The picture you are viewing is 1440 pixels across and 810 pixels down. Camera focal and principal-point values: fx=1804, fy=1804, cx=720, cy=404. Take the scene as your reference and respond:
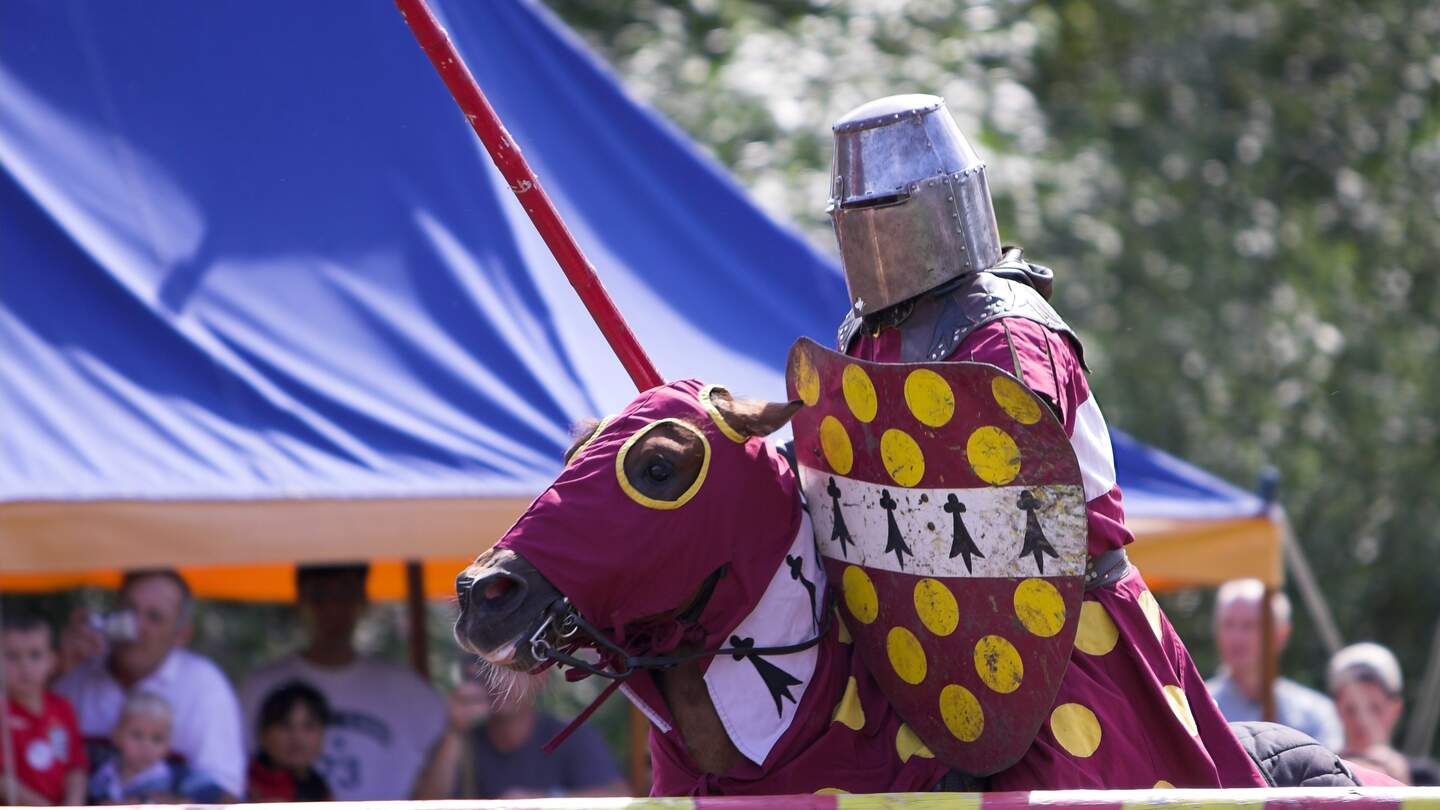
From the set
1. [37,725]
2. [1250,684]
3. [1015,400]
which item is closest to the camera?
[1015,400]

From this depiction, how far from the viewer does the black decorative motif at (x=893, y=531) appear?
→ 9.22 feet

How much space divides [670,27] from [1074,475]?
23.2 feet

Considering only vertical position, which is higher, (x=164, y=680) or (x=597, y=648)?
(x=164, y=680)

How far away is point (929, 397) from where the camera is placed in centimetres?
269

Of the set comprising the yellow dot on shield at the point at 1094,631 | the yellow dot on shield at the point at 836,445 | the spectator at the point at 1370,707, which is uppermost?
the yellow dot on shield at the point at 836,445

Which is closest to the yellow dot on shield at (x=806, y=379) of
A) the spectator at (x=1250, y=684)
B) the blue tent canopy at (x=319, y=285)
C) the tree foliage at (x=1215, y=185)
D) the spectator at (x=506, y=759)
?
the blue tent canopy at (x=319, y=285)

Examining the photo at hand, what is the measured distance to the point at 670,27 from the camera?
9.35 metres

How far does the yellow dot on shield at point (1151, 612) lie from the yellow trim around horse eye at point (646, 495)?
2.48ft

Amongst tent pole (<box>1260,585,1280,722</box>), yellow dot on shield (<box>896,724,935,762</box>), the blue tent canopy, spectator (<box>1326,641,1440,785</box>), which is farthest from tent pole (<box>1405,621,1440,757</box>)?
yellow dot on shield (<box>896,724,935,762</box>)

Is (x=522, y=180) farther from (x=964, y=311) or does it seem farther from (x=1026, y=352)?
(x=1026, y=352)

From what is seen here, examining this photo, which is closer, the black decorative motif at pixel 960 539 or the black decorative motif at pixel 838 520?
the black decorative motif at pixel 960 539

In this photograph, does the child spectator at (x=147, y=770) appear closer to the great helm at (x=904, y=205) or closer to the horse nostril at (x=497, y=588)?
the horse nostril at (x=497, y=588)

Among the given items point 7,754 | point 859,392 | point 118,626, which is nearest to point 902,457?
point 859,392

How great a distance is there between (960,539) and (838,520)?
0.27 meters
